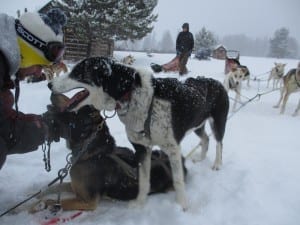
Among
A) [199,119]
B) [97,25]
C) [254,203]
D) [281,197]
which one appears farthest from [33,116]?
[97,25]

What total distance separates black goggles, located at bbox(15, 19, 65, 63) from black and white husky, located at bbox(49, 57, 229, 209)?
0.18m

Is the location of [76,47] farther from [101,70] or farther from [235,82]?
[101,70]

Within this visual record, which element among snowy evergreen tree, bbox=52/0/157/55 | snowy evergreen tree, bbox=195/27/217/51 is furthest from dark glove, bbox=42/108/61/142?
snowy evergreen tree, bbox=195/27/217/51

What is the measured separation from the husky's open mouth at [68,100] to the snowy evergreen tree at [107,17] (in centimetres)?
1425

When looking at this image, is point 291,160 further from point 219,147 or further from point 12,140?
point 12,140

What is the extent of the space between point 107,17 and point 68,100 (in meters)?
14.5

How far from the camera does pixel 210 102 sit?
3236mm

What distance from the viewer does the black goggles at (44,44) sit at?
86.0 inches

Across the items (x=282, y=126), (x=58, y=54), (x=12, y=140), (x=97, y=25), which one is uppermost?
(x=97, y=25)

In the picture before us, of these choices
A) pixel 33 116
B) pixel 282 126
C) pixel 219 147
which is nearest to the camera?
pixel 33 116

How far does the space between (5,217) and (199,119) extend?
5.91 feet

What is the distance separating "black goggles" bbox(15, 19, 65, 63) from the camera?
7.17 ft

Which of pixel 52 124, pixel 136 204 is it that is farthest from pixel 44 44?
pixel 136 204

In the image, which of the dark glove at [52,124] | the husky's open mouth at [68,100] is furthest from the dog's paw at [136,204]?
the husky's open mouth at [68,100]
